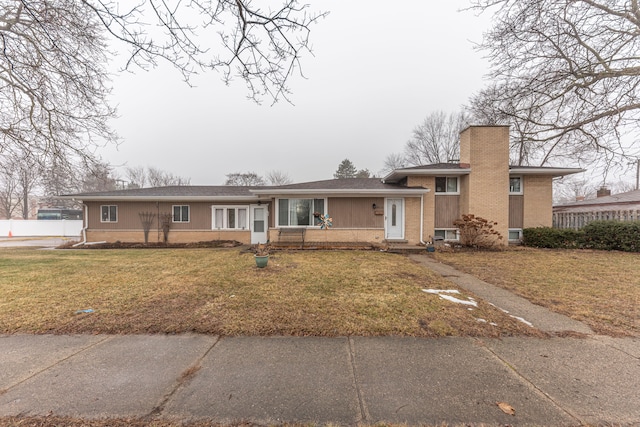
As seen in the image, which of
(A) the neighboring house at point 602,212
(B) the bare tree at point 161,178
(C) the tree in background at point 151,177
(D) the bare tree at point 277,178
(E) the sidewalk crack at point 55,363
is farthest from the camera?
(D) the bare tree at point 277,178

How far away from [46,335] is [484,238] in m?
13.8

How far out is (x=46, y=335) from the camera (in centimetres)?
333

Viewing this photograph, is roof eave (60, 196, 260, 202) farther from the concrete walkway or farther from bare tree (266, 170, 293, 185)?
bare tree (266, 170, 293, 185)

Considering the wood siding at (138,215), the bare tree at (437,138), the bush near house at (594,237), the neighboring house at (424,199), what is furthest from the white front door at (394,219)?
the bare tree at (437,138)

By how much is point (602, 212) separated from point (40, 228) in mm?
39647

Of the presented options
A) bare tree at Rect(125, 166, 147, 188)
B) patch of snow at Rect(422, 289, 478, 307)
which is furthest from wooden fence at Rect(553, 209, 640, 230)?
bare tree at Rect(125, 166, 147, 188)

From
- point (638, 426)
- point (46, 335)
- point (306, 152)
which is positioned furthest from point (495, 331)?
point (306, 152)

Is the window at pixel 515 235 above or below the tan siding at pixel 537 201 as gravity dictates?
below

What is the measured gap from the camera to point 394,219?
477 inches

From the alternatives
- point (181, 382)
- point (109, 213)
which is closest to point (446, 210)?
point (181, 382)

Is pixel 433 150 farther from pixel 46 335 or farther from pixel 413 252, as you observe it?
pixel 46 335

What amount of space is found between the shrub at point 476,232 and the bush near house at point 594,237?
1820mm

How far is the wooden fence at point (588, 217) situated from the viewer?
10.8 m

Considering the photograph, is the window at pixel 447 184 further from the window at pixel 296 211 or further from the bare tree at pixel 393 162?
the bare tree at pixel 393 162
